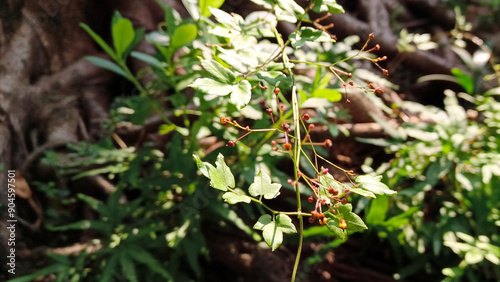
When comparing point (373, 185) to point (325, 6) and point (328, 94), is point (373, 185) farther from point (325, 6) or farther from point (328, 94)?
point (328, 94)

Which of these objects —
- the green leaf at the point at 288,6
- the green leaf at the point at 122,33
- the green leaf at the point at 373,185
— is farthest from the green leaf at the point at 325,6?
the green leaf at the point at 122,33

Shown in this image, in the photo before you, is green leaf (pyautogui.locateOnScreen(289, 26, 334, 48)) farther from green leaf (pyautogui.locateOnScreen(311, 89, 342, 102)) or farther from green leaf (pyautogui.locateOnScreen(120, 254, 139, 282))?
green leaf (pyautogui.locateOnScreen(120, 254, 139, 282))

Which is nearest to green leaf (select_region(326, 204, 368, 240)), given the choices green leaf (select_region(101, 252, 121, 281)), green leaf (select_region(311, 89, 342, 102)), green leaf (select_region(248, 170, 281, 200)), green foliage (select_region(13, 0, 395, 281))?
green leaf (select_region(248, 170, 281, 200))

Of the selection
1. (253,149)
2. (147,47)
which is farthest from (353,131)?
(147,47)

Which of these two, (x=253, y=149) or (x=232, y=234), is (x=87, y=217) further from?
(x=253, y=149)

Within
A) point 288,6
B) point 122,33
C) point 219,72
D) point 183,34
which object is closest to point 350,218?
point 219,72

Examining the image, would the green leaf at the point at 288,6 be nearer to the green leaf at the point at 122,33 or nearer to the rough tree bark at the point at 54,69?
the green leaf at the point at 122,33
